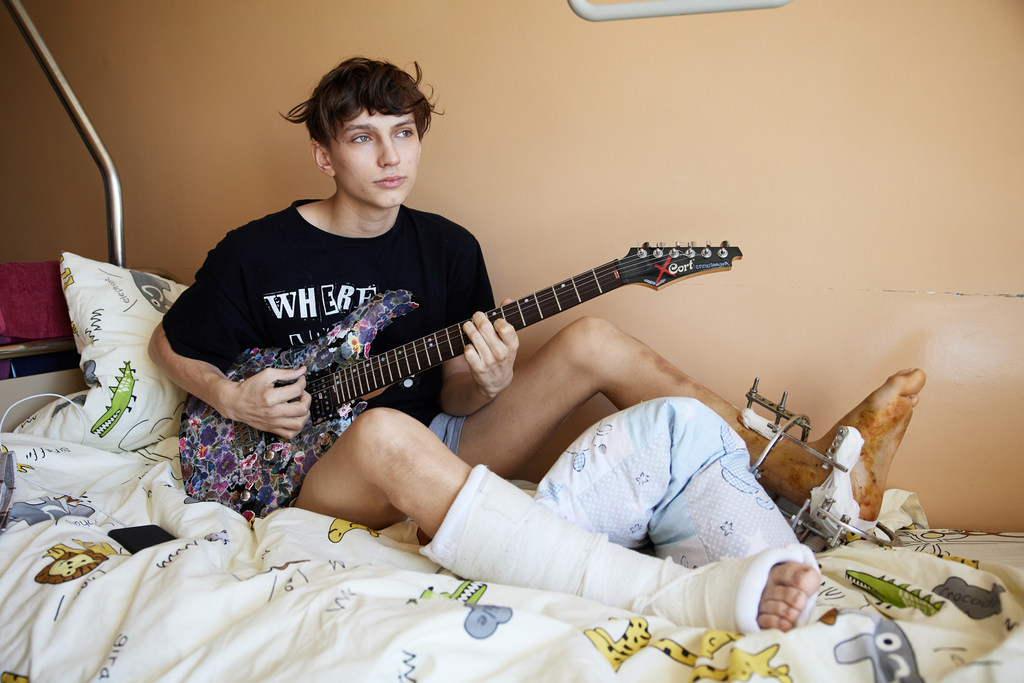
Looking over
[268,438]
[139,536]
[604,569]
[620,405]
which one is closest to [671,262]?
[620,405]

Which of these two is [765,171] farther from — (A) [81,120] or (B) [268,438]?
(A) [81,120]

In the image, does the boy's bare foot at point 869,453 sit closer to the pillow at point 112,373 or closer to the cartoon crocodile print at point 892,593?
the cartoon crocodile print at point 892,593

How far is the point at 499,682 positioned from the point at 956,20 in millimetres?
1230

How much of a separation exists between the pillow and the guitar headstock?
100 cm

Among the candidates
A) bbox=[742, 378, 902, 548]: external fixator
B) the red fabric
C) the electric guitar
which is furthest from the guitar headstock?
the red fabric

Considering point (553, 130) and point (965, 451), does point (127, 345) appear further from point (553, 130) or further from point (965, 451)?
point (965, 451)

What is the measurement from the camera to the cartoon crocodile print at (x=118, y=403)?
51.7 inches

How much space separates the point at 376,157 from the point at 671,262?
0.55 metres

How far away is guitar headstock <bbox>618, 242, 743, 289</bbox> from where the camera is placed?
1.05 metres

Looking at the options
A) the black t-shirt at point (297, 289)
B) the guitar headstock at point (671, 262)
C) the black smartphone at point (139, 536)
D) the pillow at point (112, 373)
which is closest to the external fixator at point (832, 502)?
the guitar headstock at point (671, 262)

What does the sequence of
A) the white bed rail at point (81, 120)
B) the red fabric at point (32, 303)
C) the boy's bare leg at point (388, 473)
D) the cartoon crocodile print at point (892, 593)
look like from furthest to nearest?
the white bed rail at point (81, 120) < the red fabric at point (32, 303) < the boy's bare leg at point (388, 473) < the cartoon crocodile print at point (892, 593)

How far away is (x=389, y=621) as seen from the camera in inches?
25.2

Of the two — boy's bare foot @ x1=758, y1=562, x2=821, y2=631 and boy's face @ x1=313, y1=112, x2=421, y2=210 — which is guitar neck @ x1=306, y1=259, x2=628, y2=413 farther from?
boy's bare foot @ x1=758, y1=562, x2=821, y2=631

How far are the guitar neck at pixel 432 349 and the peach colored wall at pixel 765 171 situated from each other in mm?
290
